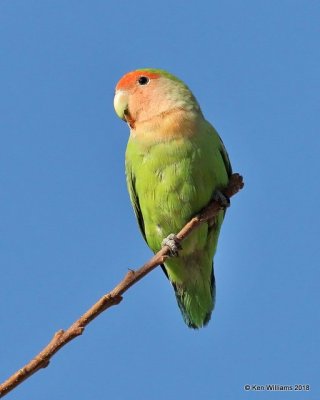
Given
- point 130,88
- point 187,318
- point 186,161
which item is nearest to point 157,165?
point 186,161

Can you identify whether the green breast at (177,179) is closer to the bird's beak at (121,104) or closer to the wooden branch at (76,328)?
the bird's beak at (121,104)

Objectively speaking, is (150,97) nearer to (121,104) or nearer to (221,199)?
(121,104)

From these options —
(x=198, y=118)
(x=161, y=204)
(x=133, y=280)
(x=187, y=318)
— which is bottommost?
(x=133, y=280)

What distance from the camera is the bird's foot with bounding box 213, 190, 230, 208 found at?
512 cm

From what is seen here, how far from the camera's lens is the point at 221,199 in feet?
17.4

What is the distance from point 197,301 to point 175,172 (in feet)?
4.84

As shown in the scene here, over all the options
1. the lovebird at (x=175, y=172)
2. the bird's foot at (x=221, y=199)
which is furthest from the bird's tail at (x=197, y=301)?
the bird's foot at (x=221, y=199)

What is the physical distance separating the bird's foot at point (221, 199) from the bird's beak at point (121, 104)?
143cm

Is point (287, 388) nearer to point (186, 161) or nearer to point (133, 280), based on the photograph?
point (186, 161)

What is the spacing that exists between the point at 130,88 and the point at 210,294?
88.1 inches

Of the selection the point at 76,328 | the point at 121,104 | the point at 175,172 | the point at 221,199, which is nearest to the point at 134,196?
the point at 175,172

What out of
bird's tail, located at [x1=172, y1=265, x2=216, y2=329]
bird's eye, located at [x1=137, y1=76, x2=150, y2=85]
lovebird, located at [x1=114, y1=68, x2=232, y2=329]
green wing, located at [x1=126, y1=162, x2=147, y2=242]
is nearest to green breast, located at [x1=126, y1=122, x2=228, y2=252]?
lovebird, located at [x1=114, y1=68, x2=232, y2=329]

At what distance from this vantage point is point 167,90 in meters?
6.29

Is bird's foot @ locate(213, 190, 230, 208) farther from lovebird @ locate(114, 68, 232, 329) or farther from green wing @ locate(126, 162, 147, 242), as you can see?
green wing @ locate(126, 162, 147, 242)
